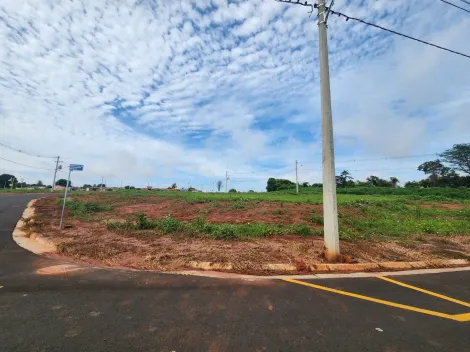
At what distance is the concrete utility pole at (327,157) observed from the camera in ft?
20.3

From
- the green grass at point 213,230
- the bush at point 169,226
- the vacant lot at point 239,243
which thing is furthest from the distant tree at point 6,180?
the bush at point 169,226

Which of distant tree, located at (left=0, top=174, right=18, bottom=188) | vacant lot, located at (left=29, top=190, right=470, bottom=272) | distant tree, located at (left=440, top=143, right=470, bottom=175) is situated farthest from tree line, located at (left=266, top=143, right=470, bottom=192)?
distant tree, located at (left=0, top=174, right=18, bottom=188)

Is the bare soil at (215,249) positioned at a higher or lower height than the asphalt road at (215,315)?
higher

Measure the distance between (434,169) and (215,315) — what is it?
8593cm

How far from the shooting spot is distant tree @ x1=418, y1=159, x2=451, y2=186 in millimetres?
66625

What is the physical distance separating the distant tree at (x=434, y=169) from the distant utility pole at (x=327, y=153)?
79.4 meters

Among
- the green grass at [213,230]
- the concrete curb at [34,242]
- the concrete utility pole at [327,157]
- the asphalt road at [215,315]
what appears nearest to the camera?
the asphalt road at [215,315]

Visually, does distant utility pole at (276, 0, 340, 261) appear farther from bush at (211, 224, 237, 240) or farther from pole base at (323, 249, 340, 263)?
bush at (211, 224, 237, 240)

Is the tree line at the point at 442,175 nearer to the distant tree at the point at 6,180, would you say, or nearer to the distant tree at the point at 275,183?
the distant tree at the point at 275,183

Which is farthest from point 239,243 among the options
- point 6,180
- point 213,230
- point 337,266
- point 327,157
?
point 6,180

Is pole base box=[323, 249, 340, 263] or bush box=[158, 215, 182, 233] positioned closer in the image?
pole base box=[323, 249, 340, 263]

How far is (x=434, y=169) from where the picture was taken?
225 feet

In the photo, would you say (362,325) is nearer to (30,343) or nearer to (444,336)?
(444,336)

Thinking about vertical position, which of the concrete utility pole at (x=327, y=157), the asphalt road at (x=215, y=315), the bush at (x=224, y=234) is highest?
the concrete utility pole at (x=327, y=157)
